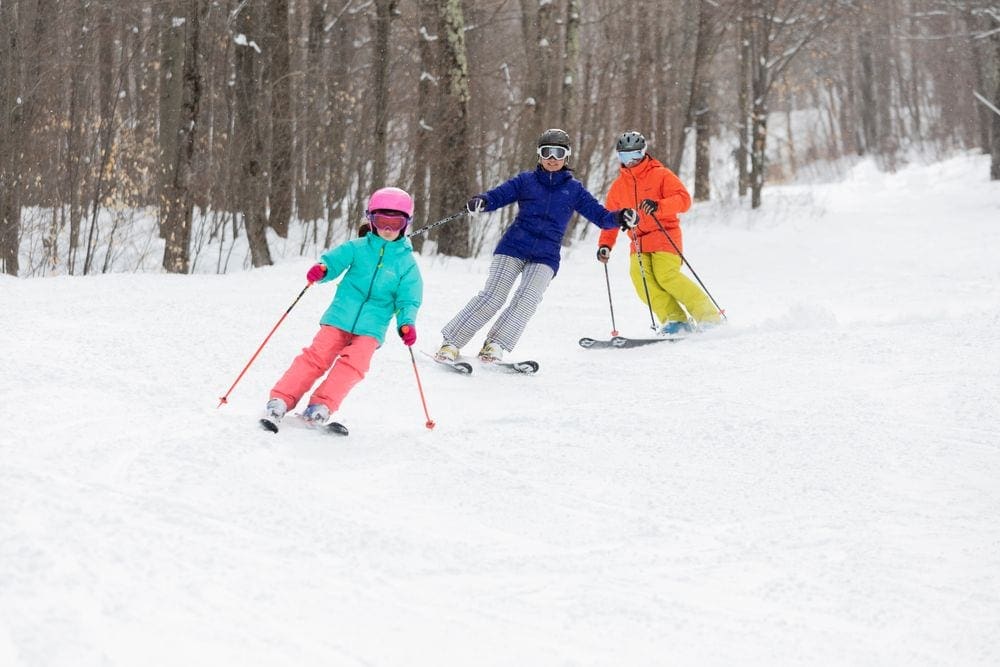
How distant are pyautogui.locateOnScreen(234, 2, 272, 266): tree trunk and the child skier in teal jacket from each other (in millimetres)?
7306

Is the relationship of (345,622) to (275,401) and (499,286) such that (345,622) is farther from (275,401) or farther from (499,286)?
(499,286)

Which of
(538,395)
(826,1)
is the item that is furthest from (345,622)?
(826,1)

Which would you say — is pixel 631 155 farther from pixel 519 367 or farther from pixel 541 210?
pixel 519 367

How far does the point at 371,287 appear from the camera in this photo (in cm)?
534

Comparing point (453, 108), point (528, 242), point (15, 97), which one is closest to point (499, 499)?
point (528, 242)

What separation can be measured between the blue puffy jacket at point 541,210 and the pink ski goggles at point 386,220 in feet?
6.41

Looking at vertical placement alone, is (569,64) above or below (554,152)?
above

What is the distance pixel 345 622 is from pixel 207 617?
386 millimetres

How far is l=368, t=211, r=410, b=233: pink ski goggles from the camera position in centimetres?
540

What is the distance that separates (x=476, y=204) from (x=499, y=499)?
9.95 feet

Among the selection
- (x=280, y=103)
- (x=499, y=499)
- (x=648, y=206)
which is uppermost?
(x=280, y=103)

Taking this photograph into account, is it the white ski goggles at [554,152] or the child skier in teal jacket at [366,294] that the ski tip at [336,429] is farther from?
the white ski goggles at [554,152]

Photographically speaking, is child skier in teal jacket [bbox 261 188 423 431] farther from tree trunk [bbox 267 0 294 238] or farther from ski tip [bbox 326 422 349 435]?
tree trunk [bbox 267 0 294 238]

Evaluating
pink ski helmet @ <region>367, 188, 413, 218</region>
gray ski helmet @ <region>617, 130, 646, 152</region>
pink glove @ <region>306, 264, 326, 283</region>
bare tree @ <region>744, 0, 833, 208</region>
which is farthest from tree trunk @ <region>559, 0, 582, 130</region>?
pink glove @ <region>306, 264, 326, 283</region>
